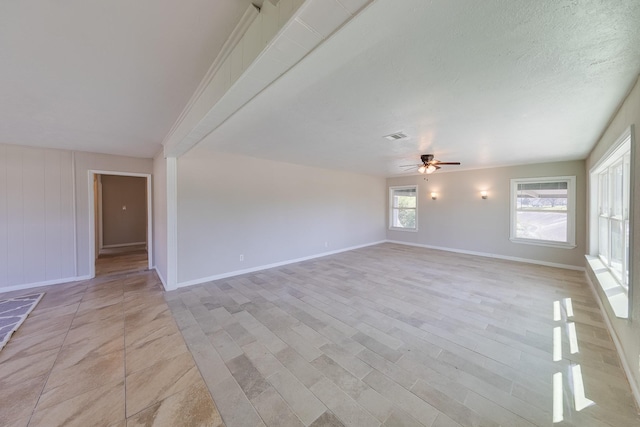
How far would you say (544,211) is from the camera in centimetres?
544

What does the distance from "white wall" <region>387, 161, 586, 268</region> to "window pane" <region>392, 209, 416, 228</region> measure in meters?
0.31

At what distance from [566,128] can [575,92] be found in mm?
1332

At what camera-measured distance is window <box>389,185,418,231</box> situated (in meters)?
7.77

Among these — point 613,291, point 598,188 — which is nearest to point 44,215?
point 613,291

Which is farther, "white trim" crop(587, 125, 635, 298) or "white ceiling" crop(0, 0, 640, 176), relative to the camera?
"white trim" crop(587, 125, 635, 298)

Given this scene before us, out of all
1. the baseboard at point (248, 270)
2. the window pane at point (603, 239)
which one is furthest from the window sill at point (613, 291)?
the baseboard at point (248, 270)

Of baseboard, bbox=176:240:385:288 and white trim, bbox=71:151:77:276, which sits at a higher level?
white trim, bbox=71:151:77:276

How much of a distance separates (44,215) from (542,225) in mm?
10511

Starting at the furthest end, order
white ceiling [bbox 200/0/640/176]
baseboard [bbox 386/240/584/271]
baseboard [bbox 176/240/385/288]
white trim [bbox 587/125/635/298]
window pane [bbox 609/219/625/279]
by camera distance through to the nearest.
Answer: baseboard [bbox 386/240/584/271]
baseboard [bbox 176/240/385/288]
window pane [bbox 609/219/625/279]
white trim [bbox 587/125/635/298]
white ceiling [bbox 200/0/640/176]

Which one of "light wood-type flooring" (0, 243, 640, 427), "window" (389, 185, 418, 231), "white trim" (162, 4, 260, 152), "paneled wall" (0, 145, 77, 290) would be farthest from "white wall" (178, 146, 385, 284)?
"paneled wall" (0, 145, 77, 290)

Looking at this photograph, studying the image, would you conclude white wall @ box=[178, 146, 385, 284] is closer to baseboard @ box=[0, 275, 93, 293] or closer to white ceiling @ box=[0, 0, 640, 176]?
white ceiling @ box=[0, 0, 640, 176]

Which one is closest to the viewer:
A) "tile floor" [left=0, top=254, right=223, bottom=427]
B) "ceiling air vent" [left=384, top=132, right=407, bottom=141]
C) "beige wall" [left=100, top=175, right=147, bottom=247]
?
"tile floor" [left=0, top=254, right=223, bottom=427]

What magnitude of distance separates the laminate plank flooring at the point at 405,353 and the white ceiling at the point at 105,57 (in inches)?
100

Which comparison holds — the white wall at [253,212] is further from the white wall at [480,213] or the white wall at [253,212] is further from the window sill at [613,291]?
the window sill at [613,291]
